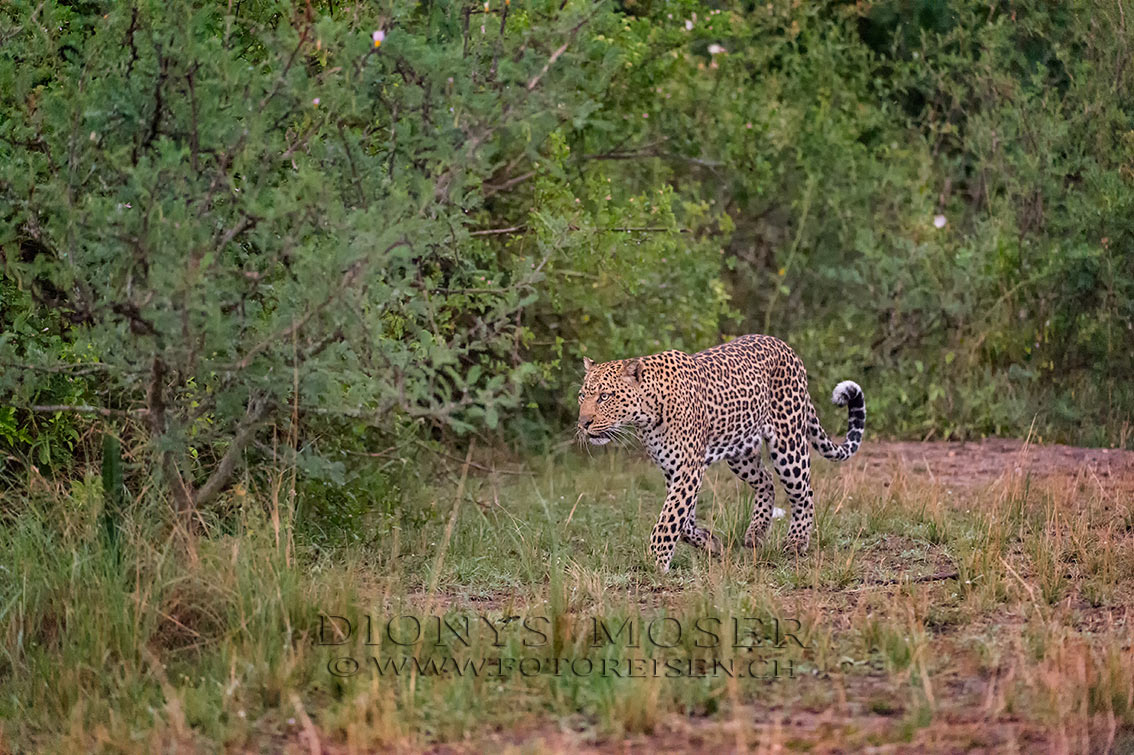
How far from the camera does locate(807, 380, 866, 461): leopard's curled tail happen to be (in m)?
8.55

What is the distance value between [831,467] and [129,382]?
5824 mm

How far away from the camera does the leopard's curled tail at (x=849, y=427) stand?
28.0ft

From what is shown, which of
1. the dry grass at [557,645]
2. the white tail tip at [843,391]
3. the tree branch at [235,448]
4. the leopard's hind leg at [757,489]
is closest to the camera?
the dry grass at [557,645]

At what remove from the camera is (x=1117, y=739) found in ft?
16.5

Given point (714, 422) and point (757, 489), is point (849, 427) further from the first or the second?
point (714, 422)

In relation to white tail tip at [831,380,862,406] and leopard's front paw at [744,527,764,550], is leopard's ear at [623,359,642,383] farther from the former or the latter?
white tail tip at [831,380,862,406]

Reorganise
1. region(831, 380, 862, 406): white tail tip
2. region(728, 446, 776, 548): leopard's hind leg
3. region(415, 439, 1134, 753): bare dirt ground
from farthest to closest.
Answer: region(831, 380, 862, 406): white tail tip
region(728, 446, 776, 548): leopard's hind leg
region(415, 439, 1134, 753): bare dirt ground

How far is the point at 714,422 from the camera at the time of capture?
793 cm

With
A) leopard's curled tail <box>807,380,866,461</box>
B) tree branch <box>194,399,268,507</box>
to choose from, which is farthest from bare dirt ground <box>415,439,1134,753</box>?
leopard's curled tail <box>807,380,866,461</box>

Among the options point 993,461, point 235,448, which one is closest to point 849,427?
point 993,461

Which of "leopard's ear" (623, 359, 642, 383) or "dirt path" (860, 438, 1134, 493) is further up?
"leopard's ear" (623, 359, 642, 383)

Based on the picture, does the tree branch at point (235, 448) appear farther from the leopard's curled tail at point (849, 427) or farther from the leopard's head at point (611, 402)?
the leopard's curled tail at point (849, 427)

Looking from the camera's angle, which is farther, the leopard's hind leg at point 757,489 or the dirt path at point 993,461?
the dirt path at point 993,461

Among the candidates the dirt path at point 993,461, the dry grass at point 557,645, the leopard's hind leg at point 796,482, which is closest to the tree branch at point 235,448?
the dry grass at point 557,645
